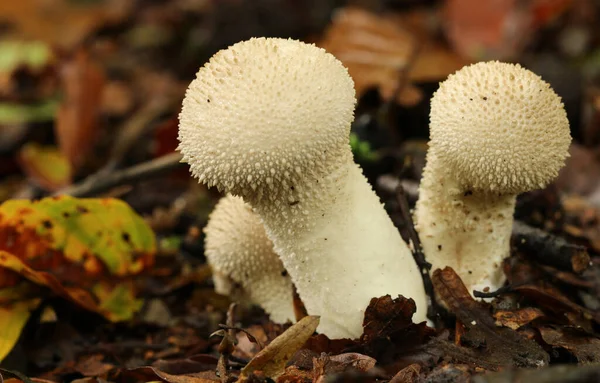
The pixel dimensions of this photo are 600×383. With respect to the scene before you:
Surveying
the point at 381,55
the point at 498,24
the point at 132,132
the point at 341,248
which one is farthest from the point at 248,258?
the point at 498,24

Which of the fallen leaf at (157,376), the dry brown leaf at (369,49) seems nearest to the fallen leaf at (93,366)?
the fallen leaf at (157,376)

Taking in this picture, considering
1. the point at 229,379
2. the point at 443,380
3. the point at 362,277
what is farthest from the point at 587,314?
the point at 229,379

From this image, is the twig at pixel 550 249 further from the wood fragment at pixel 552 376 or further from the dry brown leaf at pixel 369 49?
the dry brown leaf at pixel 369 49

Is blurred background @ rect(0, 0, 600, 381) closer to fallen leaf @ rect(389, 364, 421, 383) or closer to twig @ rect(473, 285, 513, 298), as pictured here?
twig @ rect(473, 285, 513, 298)

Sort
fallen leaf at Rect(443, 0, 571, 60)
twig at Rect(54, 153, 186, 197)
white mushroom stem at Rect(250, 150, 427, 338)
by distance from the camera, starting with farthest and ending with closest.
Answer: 1. fallen leaf at Rect(443, 0, 571, 60)
2. twig at Rect(54, 153, 186, 197)
3. white mushroom stem at Rect(250, 150, 427, 338)

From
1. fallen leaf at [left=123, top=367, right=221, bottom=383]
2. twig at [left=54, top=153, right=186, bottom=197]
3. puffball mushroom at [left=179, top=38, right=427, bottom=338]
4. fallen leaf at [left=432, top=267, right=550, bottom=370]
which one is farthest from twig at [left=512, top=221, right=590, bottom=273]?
twig at [left=54, top=153, right=186, bottom=197]
